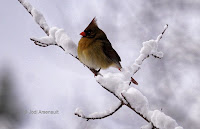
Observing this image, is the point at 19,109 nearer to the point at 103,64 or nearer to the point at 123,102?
the point at 103,64

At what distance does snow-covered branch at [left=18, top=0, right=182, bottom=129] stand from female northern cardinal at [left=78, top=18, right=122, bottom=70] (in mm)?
453

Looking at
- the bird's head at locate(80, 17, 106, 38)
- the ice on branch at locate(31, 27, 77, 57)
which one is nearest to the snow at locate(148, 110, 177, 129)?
the ice on branch at locate(31, 27, 77, 57)

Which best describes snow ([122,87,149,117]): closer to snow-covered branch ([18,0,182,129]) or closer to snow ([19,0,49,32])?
snow-covered branch ([18,0,182,129])

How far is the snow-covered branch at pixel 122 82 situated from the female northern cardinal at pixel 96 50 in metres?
0.45

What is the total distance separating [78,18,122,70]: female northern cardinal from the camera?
2.77m

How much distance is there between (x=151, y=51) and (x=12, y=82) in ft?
28.6

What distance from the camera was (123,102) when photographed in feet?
4.62

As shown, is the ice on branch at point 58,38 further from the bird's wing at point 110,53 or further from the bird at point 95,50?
the bird's wing at point 110,53

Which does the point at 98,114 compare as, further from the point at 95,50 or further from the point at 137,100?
the point at 95,50

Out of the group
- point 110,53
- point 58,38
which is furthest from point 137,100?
point 110,53

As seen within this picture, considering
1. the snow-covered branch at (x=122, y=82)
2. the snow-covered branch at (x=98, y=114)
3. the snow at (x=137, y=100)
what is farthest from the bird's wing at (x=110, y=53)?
the snow at (x=137, y=100)

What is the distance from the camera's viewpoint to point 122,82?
1446 mm

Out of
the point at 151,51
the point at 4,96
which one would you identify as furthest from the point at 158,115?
the point at 4,96

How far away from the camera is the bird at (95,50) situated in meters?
2.77
